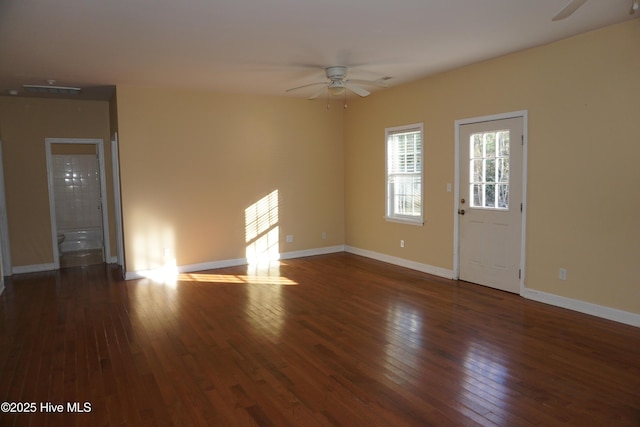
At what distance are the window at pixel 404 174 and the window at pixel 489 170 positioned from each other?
941mm

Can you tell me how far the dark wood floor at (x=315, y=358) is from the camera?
250cm

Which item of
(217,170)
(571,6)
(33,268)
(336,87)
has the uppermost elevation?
(336,87)

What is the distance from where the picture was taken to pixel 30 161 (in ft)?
20.7

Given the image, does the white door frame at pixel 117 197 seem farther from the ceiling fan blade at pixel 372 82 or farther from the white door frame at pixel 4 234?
the ceiling fan blade at pixel 372 82

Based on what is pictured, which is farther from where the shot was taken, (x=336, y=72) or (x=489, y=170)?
(x=489, y=170)

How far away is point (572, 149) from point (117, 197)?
5.99 m

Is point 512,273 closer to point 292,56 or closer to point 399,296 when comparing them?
point 399,296

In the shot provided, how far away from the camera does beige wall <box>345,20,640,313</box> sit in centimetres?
376

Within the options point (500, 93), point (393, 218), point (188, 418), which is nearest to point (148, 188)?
point (393, 218)

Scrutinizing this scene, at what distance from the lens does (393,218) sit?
256 inches

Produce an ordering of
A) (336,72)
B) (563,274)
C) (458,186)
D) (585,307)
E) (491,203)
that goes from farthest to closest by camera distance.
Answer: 1. (458,186)
2. (491,203)
3. (336,72)
4. (563,274)
5. (585,307)

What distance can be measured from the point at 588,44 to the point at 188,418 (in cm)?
452

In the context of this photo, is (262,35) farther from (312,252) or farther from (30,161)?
(30,161)

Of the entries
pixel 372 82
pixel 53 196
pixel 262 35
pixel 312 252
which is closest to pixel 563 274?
pixel 372 82
